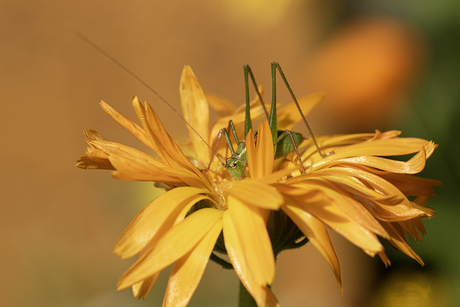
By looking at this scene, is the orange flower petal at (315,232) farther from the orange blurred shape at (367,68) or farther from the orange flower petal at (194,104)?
the orange blurred shape at (367,68)

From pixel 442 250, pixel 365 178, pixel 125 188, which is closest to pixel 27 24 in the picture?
pixel 125 188

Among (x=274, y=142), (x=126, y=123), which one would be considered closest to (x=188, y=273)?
(x=126, y=123)

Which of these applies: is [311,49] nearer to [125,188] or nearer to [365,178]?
[125,188]

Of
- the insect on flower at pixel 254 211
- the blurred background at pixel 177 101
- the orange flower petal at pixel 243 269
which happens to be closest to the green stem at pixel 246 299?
the insect on flower at pixel 254 211

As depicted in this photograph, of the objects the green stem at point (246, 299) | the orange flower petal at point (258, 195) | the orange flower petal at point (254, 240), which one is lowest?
the green stem at point (246, 299)

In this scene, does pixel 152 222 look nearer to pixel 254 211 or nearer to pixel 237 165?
pixel 254 211

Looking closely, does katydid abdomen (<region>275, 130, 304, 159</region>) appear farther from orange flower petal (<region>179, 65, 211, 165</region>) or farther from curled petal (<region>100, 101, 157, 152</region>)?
curled petal (<region>100, 101, 157, 152</region>)
